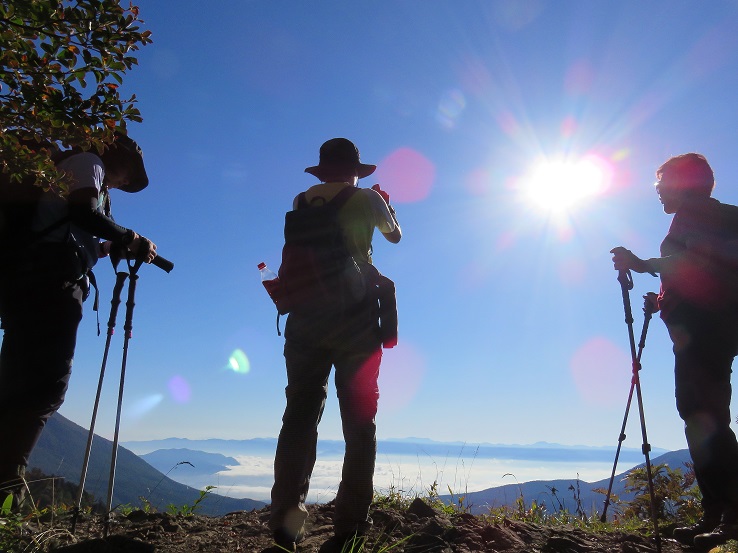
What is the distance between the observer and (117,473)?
944 inches

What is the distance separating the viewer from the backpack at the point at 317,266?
137 inches

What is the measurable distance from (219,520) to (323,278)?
2403mm

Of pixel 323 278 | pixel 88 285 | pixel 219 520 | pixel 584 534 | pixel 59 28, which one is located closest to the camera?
pixel 59 28

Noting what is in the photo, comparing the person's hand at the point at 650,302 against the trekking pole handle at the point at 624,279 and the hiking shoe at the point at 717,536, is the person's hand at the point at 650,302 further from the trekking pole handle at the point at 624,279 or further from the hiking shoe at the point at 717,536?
the hiking shoe at the point at 717,536

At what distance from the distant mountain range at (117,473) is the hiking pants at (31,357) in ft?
0.80

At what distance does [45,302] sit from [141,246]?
0.68m

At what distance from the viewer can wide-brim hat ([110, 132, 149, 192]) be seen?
4.16 metres

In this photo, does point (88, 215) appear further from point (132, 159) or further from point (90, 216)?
point (132, 159)

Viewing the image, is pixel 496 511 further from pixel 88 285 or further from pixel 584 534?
pixel 88 285

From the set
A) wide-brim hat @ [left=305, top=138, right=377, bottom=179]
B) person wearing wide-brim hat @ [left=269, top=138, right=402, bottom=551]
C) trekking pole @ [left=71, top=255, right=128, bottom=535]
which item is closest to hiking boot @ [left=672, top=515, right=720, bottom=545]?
person wearing wide-brim hat @ [left=269, top=138, right=402, bottom=551]

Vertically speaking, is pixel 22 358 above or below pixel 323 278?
below

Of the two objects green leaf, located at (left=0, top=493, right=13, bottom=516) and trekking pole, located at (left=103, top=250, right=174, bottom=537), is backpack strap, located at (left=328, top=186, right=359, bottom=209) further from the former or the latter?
green leaf, located at (left=0, top=493, right=13, bottom=516)

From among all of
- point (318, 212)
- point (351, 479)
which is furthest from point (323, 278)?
point (351, 479)

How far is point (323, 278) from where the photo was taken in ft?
11.4
